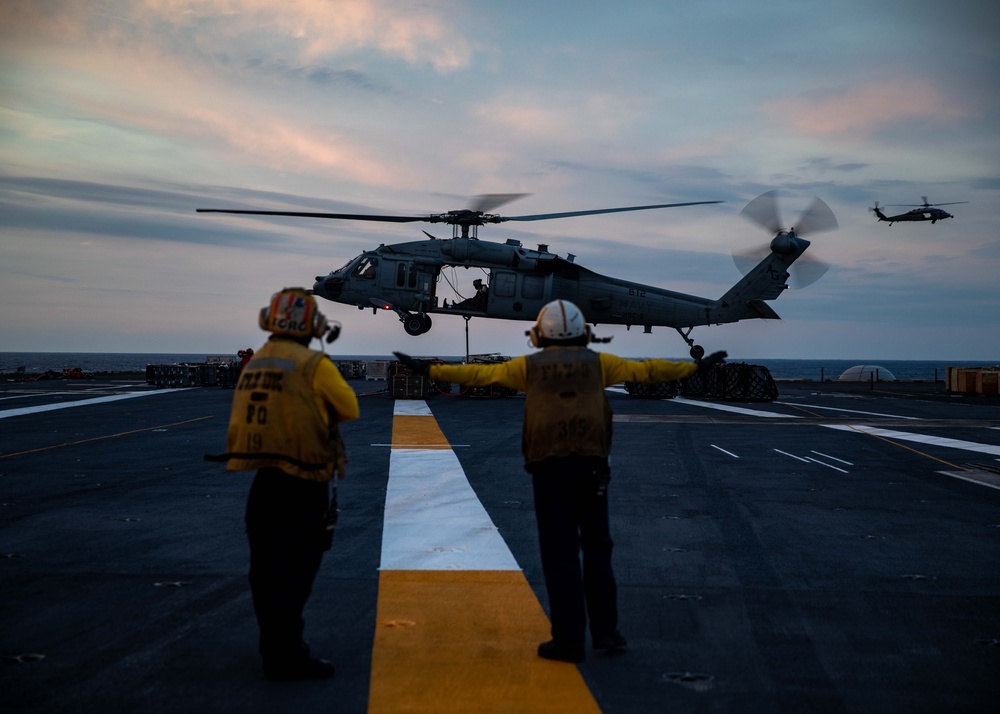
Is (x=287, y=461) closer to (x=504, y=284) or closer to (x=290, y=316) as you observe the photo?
(x=290, y=316)

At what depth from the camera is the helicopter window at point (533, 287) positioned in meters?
26.7

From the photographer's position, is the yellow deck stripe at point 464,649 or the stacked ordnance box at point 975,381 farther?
the stacked ordnance box at point 975,381

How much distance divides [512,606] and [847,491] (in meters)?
6.41

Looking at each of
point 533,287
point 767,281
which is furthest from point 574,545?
point 767,281

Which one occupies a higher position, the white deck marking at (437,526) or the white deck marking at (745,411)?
the white deck marking at (745,411)

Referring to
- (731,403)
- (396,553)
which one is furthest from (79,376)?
(396,553)

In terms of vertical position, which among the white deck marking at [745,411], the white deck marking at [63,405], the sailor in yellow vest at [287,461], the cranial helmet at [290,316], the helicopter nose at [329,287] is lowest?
the white deck marking at [63,405]

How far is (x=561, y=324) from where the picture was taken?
5012 millimetres

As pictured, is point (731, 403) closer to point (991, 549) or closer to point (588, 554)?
point (991, 549)

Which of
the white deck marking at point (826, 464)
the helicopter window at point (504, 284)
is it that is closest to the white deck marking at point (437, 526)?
the white deck marking at point (826, 464)

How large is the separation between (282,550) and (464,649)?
4.05 feet

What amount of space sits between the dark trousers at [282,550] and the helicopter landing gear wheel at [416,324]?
22249 mm

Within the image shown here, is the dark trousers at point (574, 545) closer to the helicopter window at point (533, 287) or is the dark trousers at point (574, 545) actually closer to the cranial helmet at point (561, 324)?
the cranial helmet at point (561, 324)

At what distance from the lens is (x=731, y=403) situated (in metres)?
29.4
